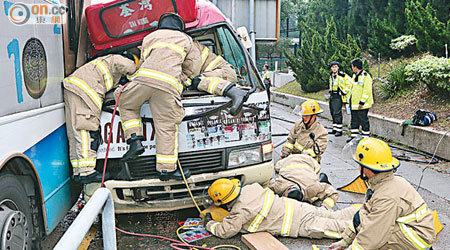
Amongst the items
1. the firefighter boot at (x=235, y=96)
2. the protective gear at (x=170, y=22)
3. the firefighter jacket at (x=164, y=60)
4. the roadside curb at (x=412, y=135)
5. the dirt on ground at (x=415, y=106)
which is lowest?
the roadside curb at (x=412, y=135)

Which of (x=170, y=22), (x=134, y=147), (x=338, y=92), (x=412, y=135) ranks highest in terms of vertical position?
(x=170, y=22)

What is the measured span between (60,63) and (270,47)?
91.8ft

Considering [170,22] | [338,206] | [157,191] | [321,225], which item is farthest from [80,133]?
[338,206]

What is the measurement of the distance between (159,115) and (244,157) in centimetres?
105

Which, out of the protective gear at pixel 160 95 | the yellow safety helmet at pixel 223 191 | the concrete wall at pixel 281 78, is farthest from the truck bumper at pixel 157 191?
the concrete wall at pixel 281 78

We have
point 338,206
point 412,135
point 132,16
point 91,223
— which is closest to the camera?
point 91,223

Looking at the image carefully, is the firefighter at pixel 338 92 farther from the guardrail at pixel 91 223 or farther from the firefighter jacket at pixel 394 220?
the guardrail at pixel 91 223

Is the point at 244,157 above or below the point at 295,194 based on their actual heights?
above

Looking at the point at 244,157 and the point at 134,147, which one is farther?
the point at 244,157

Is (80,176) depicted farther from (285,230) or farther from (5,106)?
(285,230)

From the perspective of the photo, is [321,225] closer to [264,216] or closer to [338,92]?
[264,216]

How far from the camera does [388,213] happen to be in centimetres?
318

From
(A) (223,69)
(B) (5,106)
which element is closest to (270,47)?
(A) (223,69)

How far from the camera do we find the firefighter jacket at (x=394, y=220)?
319 cm
